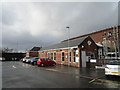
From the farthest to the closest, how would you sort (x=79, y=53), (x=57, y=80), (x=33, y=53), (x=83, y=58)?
(x=33, y=53) < (x=83, y=58) < (x=79, y=53) < (x=57, y=80)

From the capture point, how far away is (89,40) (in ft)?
70.0

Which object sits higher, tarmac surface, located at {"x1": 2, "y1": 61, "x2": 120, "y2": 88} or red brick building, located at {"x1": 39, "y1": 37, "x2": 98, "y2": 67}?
red brick building, located at {"x1": 39, "y1": 37, "x2": 98, "y2": 67}

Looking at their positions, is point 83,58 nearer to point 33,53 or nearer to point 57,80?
point 57,80

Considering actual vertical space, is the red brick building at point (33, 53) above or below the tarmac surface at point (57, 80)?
above

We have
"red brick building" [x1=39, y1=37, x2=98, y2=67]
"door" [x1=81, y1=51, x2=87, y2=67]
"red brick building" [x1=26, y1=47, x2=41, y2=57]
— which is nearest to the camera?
"door" [x1=81, y1=51, x2=87, y2=67]

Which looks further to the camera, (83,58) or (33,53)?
(33,53)

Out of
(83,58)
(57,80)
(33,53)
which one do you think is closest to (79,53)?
(83,58)

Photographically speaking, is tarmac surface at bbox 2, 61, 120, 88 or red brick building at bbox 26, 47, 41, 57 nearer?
tarmac surface at bbox 2, 61, 120, 88

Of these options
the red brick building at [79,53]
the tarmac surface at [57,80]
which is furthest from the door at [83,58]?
the tarmac surface at [57,80]

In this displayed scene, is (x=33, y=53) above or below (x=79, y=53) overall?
below

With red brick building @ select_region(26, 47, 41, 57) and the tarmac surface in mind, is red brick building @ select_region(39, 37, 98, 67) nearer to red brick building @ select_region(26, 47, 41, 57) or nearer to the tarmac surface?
the tarmac surface

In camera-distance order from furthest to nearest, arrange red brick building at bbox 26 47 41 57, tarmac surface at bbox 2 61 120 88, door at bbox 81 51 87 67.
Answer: red brick building at bbox 26 47 41 57 < door at bbox 81 51 87 67 < tarmac surface at bbox 2 61 120 88

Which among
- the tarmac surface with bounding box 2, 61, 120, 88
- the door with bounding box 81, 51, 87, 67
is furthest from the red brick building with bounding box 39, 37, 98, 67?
the tarmac surface with bounding box 2, 61, 120, 88

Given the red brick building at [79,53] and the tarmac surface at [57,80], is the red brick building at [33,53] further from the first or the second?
the tarmac surface at [57,80]
